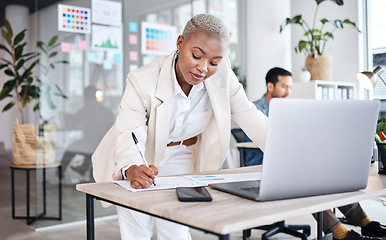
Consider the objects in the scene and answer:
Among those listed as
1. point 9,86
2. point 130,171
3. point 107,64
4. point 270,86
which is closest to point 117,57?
point 107,64

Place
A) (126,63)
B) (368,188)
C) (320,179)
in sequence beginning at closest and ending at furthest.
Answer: (320,179)
(368,188)
(126,63)

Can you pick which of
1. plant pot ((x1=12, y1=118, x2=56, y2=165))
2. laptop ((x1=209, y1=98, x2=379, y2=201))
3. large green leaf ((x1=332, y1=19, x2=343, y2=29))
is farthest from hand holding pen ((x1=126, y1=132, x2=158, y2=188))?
large green leaf ((x1=332, y1=19, x2=343, y2=29))

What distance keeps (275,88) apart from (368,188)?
8.28 feet

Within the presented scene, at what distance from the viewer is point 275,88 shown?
368 centimetres

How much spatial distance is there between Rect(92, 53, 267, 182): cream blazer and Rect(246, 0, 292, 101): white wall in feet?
11.1

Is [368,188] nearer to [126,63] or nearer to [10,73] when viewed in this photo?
[126,63]

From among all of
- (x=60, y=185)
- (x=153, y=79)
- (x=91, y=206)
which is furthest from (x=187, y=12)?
(x=91, y=206)

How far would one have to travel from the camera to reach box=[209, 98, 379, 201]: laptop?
3.15 feet

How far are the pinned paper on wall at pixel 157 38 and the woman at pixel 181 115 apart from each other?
7.56 ft

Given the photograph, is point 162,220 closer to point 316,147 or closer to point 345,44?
point 316,147

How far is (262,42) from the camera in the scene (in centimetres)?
516

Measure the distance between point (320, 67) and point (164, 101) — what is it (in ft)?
12.6

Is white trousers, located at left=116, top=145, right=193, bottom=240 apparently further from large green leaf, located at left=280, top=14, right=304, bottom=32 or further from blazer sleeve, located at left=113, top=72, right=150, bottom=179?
large green leaf, located at left=280, top=14, right=304, bottom=32

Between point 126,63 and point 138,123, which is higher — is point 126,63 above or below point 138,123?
above
